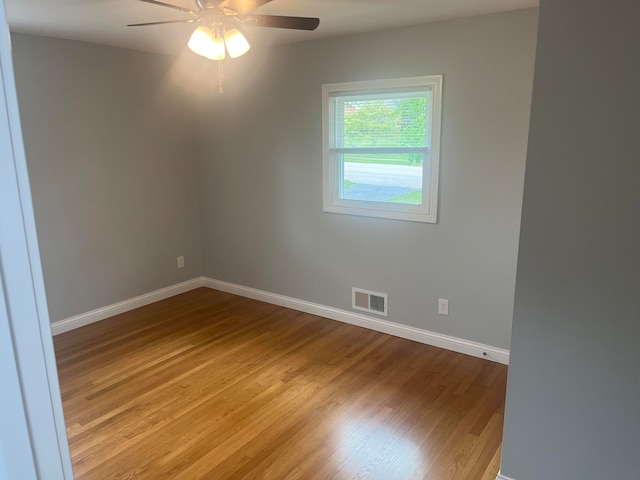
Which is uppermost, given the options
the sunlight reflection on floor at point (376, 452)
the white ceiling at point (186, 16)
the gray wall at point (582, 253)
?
the white ceiling at point (186, 16)

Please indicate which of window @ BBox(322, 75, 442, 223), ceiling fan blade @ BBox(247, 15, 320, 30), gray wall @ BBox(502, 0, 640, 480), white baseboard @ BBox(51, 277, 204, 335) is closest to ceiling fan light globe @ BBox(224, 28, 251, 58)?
ceiling fan blade @ BBox(247, 15, 320, 30)

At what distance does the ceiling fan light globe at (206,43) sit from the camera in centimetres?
246

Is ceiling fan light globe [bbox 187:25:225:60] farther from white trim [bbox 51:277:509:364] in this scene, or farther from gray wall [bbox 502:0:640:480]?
white trim [bbox 51:277:509:364]

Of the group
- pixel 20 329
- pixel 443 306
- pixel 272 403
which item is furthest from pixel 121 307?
pixel 20 329

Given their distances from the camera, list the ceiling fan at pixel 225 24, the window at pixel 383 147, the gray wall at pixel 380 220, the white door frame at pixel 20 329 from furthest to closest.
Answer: the window at pixel 383 147 < the gray wall at pixel 380 220 < the ceiling fan at pixel 225 24 < the white door frame at pixel 20 329

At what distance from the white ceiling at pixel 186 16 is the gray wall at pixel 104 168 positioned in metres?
0.32

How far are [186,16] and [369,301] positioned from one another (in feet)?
8.26

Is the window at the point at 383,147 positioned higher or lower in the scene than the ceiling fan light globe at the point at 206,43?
lower

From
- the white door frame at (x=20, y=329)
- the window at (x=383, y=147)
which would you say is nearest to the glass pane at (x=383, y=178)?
the window at (x=383, y=147)

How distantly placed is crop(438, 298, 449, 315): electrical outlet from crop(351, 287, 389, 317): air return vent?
1.47 feet

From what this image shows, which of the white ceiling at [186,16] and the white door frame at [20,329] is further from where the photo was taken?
the white ceiling at [186,16]

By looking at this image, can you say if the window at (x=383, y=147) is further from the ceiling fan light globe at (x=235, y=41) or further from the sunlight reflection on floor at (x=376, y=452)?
the sunlight reflection on floor at (x=376, y=452)

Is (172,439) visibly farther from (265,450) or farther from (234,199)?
(234,199)

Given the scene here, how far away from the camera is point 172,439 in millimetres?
2467
